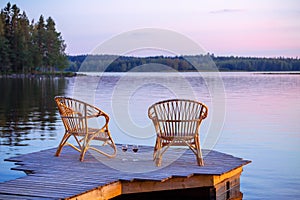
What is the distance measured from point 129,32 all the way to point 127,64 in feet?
5.06

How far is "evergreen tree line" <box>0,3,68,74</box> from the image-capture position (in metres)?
80.4

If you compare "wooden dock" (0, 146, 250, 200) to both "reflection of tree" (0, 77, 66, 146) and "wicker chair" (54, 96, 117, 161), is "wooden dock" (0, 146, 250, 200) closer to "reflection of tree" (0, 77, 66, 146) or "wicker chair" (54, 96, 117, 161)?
"wicker chair" (54, 96, 117, 161)

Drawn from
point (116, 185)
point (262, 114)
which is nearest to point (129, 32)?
point (116, 185)

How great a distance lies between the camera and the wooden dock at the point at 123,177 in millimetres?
6051

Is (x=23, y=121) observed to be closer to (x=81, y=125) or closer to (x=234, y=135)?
(x=234, y=135)

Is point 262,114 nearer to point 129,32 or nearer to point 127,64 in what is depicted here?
point 127,64

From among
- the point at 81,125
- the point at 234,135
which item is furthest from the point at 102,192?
the point at 234,135

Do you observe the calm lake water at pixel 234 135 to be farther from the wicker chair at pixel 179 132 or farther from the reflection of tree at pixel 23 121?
the wicker chair at pixel 179 132

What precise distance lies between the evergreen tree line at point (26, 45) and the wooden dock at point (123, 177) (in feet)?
238

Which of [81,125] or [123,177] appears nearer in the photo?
[123,177]

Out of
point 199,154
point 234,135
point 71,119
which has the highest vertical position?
point 71,119

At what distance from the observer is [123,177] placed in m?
6.71

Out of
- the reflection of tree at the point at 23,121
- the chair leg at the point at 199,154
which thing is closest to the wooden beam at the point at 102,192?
the chair leg at the point at 199,154

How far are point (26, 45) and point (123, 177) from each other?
77807 millimetres
